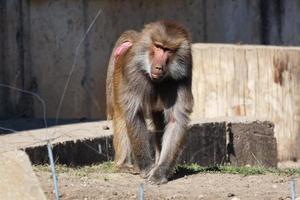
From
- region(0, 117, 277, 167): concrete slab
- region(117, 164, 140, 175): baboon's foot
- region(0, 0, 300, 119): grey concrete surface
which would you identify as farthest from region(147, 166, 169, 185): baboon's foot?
region(0, 0, 300, 119): grey concrete surface

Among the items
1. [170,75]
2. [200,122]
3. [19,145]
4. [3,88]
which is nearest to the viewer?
[170,75]

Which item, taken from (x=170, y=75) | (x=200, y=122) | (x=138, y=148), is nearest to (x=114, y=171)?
(x=138, y=148)

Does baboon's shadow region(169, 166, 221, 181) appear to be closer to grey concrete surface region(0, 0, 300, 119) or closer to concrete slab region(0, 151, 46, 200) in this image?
concrete slab region(0, 151, 46, 200)

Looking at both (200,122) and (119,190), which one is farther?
(200,122)

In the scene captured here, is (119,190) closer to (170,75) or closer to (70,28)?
(170,75)

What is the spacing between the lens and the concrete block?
11336 millimetres

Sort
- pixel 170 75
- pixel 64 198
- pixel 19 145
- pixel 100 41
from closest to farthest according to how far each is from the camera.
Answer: pixel 64 198, pixel 170 75, pixel 19 145, pixel 100 41

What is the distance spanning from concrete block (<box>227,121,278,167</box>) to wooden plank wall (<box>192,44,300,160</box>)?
111 cm

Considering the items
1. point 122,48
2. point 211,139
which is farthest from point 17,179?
point 211,139

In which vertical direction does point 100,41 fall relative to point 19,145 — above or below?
above

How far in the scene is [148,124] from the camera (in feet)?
31.6

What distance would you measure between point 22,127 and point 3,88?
156 centimetres

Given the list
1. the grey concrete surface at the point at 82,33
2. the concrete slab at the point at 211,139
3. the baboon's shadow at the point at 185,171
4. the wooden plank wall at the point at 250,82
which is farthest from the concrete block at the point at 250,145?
the grey concrete surface at the point at 82,33

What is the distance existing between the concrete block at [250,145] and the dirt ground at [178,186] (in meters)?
2.37
